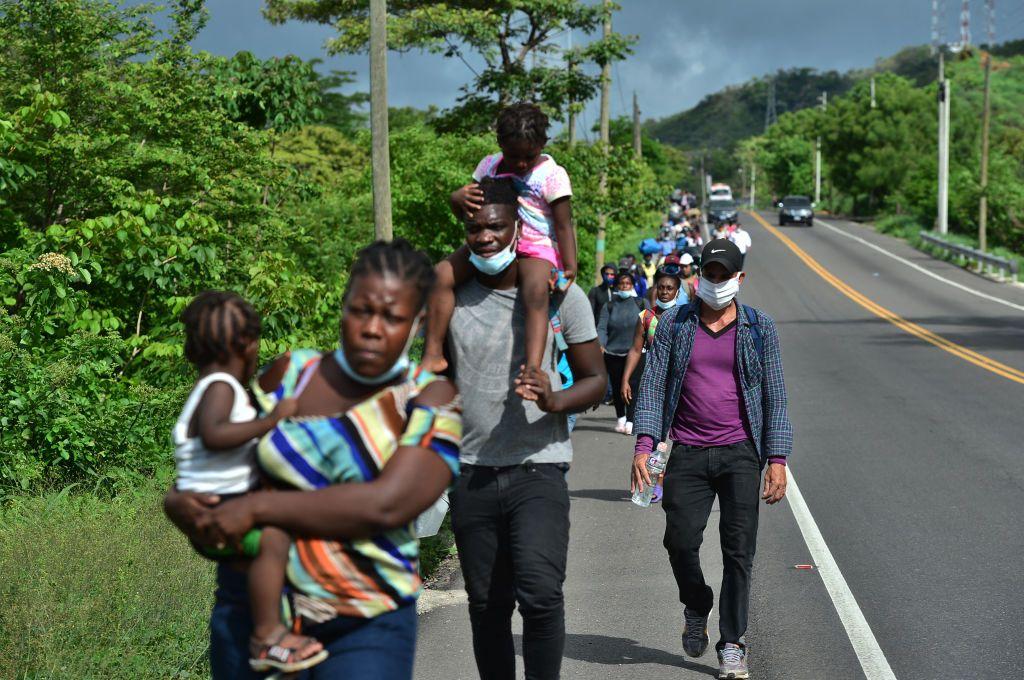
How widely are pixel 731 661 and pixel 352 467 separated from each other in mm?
3711

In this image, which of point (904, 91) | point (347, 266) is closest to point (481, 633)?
point (347, 266)

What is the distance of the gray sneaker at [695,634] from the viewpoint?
6488 mm

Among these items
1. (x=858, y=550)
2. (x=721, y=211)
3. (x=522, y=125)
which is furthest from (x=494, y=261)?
(x=721, y=211)

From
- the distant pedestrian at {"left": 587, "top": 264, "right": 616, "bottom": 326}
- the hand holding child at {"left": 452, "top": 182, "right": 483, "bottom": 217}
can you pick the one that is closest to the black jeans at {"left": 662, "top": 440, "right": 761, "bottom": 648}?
the hand holding child at {"left": 452, "top": 182, "right": 483, "bottom": 217}

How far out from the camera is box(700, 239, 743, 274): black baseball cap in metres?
6.38

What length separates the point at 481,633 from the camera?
15.9 ft

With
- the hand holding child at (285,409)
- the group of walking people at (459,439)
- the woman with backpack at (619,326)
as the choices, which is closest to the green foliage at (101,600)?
the group of walking people at (459,439)

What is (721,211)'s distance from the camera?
2719 inches

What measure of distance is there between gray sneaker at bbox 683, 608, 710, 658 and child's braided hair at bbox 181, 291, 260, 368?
380cm

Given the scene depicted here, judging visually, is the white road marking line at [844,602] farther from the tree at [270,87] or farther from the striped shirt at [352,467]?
the tree at [270,87]

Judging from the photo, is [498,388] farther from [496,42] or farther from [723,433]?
[496,42]

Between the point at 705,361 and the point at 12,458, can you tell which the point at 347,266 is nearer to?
the point at 12,458

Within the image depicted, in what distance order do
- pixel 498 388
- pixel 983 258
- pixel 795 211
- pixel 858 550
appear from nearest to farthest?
pixel 498 388
pixel 858 550
pixel 983 258
pixel 795 211

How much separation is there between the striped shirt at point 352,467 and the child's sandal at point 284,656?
0.07 meters
